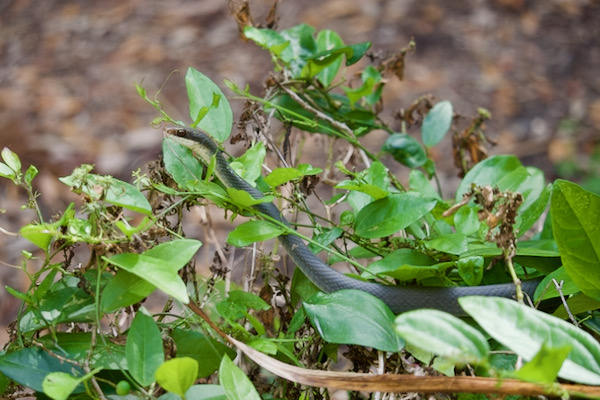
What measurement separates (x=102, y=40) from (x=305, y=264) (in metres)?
3.28

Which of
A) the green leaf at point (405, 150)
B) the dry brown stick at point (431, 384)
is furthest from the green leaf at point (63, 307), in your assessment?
the green leaf at point (405, 150)

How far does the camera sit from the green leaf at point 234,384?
2.41 ft

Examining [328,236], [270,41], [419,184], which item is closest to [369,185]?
[328,236]

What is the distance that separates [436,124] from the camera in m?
1.50

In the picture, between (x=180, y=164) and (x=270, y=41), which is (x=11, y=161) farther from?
(x=270, y=41)

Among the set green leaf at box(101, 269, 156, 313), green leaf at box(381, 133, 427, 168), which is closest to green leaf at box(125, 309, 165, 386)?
green leaf at box(101, 269, 156, 313)

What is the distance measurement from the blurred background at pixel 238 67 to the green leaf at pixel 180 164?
6.52ft

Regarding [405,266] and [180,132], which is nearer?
[405,266]

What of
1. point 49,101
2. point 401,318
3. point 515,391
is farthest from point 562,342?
point 49,101

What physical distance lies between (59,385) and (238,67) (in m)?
3.13

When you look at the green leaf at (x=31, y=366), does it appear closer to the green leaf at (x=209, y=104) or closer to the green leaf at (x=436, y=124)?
the green leaf at (x=209, y=104)

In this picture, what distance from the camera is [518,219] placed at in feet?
3.56

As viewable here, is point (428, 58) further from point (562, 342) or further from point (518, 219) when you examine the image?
point (562, 342)

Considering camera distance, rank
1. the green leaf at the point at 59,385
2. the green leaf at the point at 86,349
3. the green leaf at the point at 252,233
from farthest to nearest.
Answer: the green leaf at the point at 252,233, the green leaf at the point at 86,349, the green leaf at the point at 59,385
